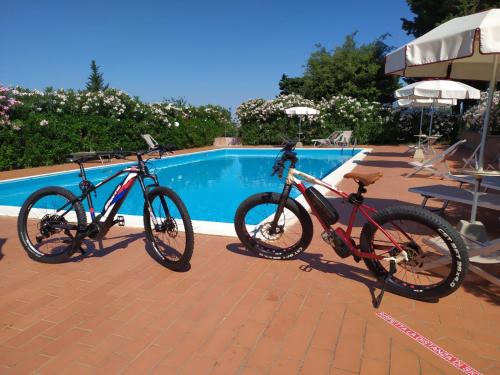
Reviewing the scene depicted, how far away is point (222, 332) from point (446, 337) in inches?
59.6

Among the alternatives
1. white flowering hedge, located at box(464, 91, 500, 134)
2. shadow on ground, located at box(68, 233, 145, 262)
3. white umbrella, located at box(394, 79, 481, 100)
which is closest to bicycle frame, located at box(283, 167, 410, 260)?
shadow on ground, located at box(68, 233, 145, 262)

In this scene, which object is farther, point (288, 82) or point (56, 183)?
point (288, 82)

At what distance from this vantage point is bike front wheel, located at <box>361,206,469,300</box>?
2594 millimetres

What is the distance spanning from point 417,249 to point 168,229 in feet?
7.41

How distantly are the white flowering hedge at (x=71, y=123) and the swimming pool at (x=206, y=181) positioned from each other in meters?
1.88

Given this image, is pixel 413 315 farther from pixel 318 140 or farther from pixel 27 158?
pixel 318 140

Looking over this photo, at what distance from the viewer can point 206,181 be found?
441 inches

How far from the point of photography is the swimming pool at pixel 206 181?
7066 mm

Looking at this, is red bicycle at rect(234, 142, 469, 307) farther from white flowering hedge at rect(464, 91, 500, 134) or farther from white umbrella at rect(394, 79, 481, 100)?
white flowering hedge at rect(464, 91, 500, 134)

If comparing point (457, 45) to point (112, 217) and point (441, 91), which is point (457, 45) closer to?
point (112, 217)

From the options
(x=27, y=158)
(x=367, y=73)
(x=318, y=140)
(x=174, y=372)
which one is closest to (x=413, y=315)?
(x=174, y=372)

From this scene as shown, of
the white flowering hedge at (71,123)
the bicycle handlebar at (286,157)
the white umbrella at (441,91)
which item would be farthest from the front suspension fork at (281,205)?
the white umbrella at (441,91)

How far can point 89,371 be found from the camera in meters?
2.02

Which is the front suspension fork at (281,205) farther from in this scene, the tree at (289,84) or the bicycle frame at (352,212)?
the tree at (289,84)
